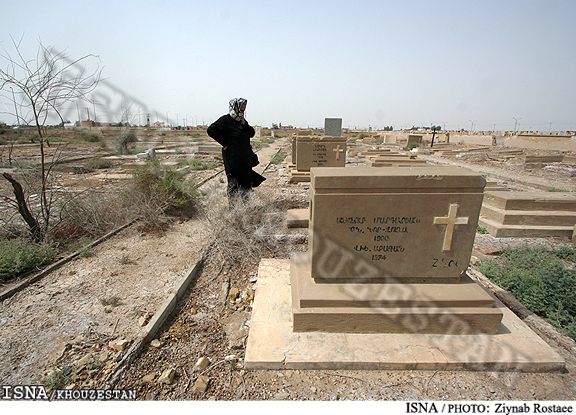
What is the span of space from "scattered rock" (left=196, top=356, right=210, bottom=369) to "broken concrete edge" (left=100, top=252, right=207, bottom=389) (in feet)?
1.68

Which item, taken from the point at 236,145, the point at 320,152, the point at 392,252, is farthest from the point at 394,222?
the point at 320,152

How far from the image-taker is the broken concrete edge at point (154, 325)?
2.11m

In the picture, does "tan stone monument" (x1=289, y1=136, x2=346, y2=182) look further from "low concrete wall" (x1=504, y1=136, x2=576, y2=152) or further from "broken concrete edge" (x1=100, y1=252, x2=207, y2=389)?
"low concrete wall" (x1=504, y1=136, x2=576, y2=152)

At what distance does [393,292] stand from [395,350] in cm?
47

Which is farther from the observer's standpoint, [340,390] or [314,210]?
[314,210]

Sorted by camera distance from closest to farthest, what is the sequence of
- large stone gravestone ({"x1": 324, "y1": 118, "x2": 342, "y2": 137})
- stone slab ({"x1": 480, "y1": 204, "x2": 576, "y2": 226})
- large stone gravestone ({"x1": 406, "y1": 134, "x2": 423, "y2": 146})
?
stone slab ({"x1": 480, "y1": 204, "x2": 576, "y2": 226})
large stone gravestone ({"x1": 324, "y1": 118, "x2": 342, "y2": 137})
large stone gravestone ({"x1": 406, "y1": 134, "x2": 423, "y2": 146})

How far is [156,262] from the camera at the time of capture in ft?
12.6

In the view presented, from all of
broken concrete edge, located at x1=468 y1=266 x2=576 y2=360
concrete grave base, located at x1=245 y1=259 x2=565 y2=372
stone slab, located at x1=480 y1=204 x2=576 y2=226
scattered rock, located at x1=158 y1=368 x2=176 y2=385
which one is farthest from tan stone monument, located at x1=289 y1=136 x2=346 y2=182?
scattered rock, located at x1=158 y1=368 x2=176 y2=385

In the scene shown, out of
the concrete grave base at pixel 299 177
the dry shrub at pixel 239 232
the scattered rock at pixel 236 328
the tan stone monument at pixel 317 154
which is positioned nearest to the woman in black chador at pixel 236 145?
the dry shrub at pixel 239 232

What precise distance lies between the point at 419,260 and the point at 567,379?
1324mm

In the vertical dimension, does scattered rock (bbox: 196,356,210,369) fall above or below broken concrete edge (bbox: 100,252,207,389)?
below

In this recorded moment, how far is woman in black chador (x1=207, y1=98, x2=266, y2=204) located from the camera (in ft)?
16.6

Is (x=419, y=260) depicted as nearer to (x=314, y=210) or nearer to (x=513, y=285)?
(x=314, y=210)

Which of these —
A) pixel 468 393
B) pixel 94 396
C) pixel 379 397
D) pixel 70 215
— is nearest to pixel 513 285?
pixel 468 393
